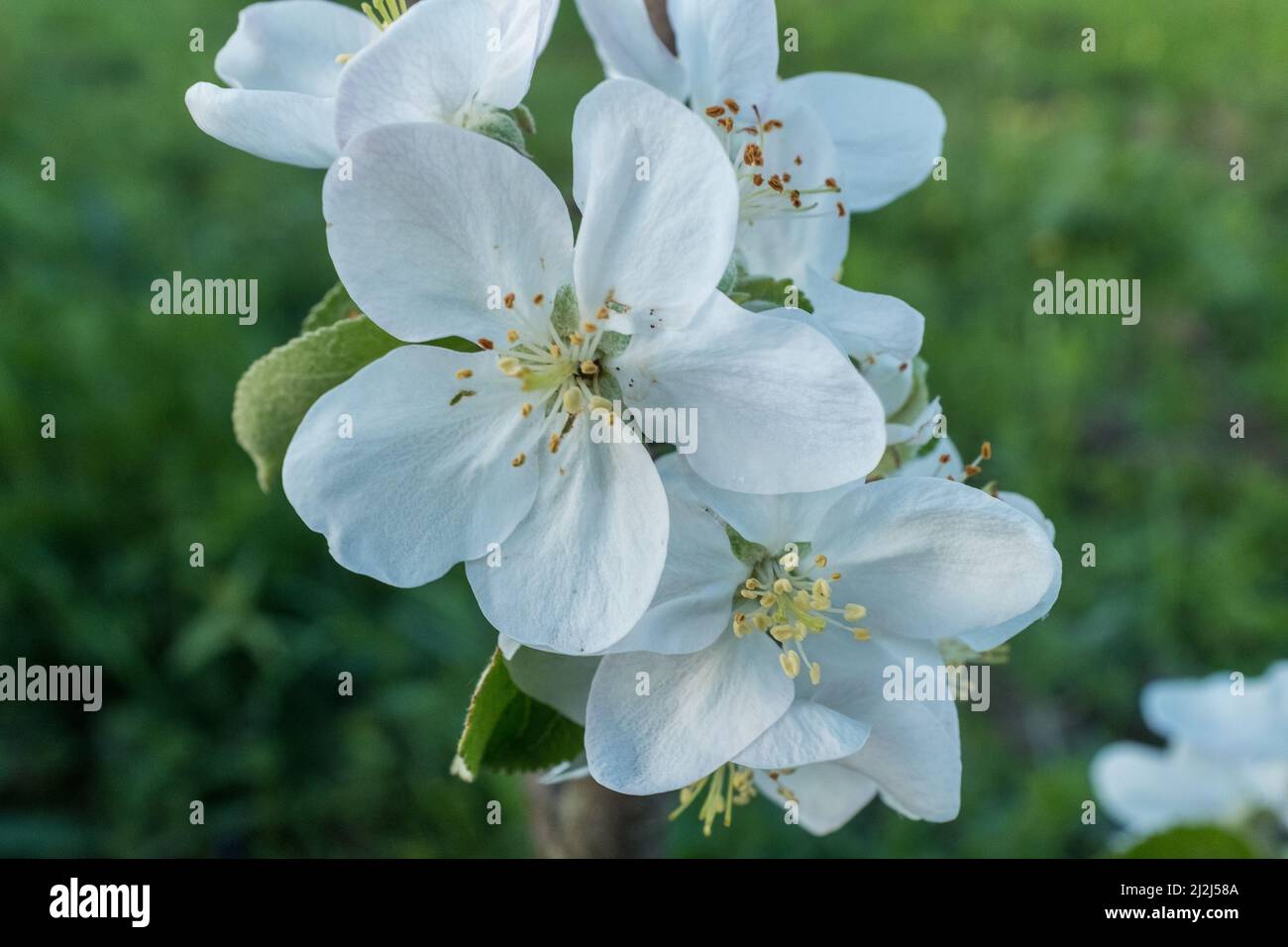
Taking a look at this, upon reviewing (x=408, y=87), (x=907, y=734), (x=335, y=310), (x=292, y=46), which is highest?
(x=292, y=46)

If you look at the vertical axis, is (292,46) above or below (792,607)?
above

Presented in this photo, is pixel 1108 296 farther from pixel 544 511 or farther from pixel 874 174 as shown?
pixel 544 511

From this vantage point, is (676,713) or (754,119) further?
(754,119)

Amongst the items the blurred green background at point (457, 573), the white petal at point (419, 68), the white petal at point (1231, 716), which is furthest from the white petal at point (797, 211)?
the blurred green background at point (457, 573)

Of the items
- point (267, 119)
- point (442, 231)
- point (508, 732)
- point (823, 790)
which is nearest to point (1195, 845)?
point (823, 790)

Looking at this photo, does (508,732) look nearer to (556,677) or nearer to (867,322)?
(556,677)

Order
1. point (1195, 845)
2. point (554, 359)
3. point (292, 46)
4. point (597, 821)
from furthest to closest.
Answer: point (597, 821) → point (1195, 845) → point (292, 46) → point (554, 359)
